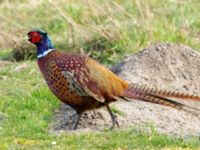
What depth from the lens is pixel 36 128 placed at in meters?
7.81

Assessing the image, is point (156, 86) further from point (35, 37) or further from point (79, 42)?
point (79, 42)

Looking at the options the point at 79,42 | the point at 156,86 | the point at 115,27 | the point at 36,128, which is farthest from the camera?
the point at 79,42

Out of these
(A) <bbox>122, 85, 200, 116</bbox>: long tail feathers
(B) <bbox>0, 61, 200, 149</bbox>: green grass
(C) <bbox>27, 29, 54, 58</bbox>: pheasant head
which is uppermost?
(C) <bbox>27, 29, 54, 58</bbox>: pheasant head

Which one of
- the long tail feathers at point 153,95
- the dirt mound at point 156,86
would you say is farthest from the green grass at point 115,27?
the long tail feathers at point 153,95

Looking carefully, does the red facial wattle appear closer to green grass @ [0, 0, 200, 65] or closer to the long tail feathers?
the long tail feathers

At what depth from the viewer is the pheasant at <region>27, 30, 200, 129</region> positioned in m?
7.46

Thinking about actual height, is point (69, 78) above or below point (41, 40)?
below

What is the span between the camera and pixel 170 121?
7.97m

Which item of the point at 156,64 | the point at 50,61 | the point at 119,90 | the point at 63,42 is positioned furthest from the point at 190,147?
the point at 63,42

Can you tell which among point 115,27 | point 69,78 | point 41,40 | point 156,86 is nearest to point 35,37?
point 41,40

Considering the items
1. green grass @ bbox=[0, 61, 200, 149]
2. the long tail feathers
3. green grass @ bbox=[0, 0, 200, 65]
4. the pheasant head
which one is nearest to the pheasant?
the long tail feathers

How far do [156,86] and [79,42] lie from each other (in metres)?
2.48

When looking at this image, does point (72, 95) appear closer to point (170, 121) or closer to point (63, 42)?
point (170, 121)

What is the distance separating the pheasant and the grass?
0.37 meters
